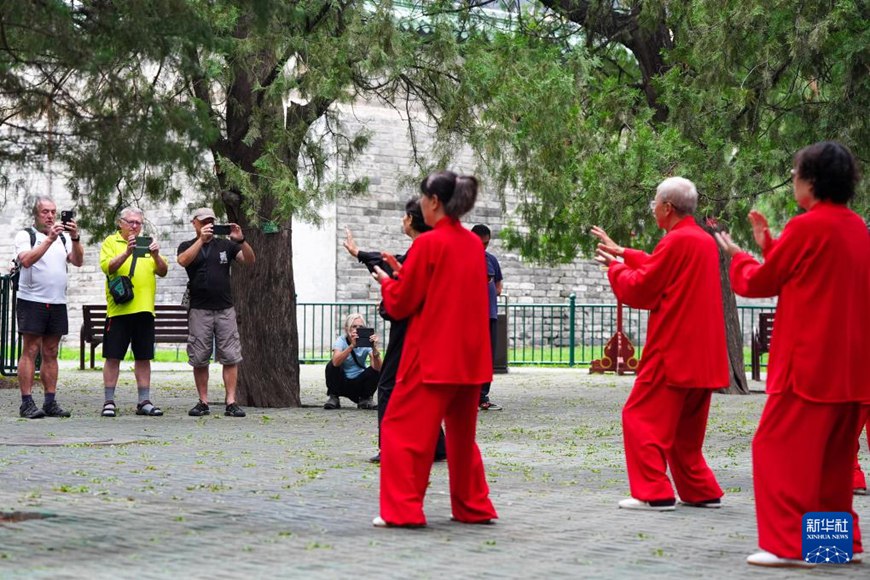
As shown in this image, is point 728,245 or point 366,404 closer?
point 728,245

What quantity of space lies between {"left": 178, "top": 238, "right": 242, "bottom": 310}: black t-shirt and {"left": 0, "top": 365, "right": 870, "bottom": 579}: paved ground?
110cm

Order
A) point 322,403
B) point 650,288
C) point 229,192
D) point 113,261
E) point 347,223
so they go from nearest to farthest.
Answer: point 650,288
point 113,261
point 229,192
point 322,403
point 347,223

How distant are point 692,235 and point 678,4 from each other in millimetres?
10393

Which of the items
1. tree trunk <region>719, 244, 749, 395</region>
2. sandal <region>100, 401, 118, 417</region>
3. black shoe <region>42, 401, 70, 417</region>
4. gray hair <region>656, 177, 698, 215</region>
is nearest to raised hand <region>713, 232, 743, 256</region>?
gray hair <region>656, 177, 698, 215</region>

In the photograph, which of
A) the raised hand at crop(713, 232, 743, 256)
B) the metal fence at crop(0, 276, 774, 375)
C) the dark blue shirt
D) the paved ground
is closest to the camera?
the paved ground

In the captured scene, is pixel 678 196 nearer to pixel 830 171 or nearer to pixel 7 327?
pixel 830 171

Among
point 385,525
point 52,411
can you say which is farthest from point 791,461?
point 52,411

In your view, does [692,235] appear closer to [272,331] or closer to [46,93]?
[46,93]

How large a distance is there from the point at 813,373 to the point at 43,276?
860cm

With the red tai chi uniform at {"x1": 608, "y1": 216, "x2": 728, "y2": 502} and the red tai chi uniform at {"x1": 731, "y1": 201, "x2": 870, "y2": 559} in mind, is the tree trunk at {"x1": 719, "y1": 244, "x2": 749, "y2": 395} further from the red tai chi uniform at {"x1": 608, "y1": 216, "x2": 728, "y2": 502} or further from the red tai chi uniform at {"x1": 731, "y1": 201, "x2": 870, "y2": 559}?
the red tai chi uniform at {"x1": 731, "y1": 201, "x2": 870, "y2": 559}

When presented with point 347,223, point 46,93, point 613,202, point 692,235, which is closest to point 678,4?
point 613,202

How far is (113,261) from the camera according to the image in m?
13.6

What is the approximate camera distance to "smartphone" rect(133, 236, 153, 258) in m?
13.7

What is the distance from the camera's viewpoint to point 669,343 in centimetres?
793
